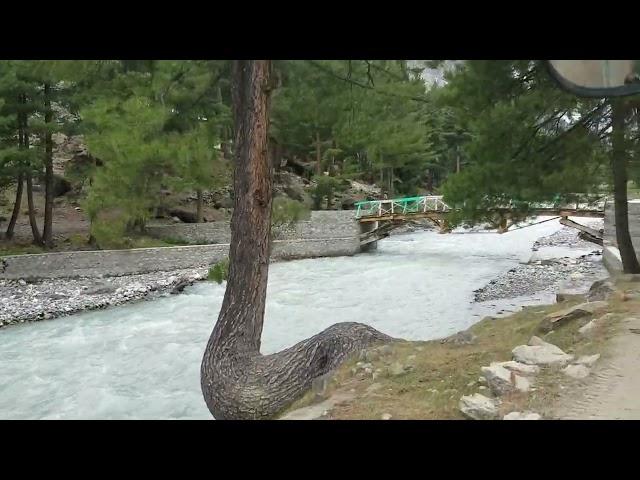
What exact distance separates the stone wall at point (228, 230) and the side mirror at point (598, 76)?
30.9ft

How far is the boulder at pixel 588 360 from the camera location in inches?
88.8

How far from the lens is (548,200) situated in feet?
16.1

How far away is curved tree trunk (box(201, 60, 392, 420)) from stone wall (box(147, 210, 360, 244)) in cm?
827

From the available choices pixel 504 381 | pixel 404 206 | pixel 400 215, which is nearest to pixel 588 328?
pixel 504 381

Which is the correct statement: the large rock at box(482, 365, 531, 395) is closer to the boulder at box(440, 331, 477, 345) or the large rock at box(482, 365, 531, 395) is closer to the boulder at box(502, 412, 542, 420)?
the boulder at box(502, 412, 542, 420)

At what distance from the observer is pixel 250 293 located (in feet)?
9.84

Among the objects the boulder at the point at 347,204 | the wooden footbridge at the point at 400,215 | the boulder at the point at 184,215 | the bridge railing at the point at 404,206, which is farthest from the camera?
the boulder at the point at 347,204

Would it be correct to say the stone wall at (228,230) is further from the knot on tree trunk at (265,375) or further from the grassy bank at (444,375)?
the grassy bank at (444,375)

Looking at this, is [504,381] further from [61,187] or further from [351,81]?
[61,187]

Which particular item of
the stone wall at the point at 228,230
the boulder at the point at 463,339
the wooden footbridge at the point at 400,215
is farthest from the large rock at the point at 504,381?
the wooden footbridge at the point at 400,215

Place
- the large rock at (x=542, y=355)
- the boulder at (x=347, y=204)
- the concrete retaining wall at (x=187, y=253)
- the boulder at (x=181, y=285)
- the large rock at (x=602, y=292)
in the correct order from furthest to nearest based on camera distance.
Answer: the boulder at (x=347, y=204), the concrete retaining wall at (x=187, y=253), the boulder at (x=181, y=285), the large rock at (x=602, y=292), the large rock at (x=542, y=355)

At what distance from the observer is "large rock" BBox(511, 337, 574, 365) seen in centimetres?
232

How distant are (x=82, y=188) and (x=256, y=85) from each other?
10755 mm

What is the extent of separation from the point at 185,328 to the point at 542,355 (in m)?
4.92
